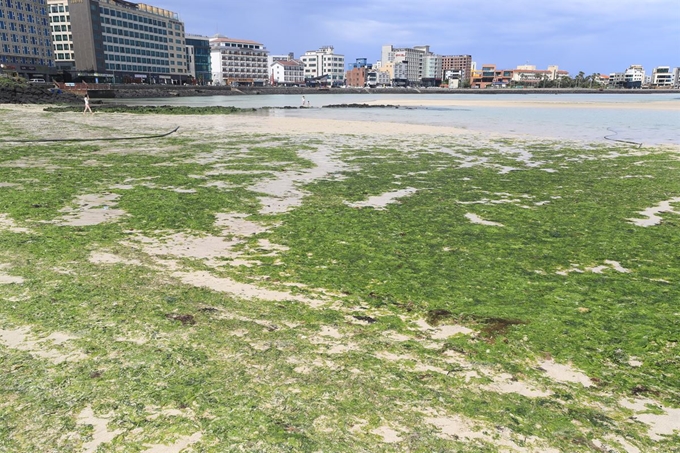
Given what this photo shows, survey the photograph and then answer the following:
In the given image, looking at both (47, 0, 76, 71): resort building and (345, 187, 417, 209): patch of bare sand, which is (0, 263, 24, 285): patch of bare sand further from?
(47, 0, 76, 71): resort building

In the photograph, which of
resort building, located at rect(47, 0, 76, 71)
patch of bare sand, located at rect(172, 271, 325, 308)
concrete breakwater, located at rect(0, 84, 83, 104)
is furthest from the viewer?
resort building, located at rect(47, 0, 76, 71)

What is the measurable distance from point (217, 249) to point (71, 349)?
302cm

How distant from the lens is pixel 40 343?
4.43 metres

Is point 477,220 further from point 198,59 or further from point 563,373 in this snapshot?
point 198,59

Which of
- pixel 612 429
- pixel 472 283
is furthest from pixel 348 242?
pixel 612 429

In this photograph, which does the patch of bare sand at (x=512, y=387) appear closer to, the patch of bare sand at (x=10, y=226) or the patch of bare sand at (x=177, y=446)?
the patch of bare sand at (x=177, y=446)

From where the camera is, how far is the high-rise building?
12781 cm

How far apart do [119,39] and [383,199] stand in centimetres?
14991

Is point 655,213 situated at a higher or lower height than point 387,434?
higher

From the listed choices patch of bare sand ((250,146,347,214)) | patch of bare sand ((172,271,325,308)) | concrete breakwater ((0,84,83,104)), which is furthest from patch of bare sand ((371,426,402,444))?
concrete breakwater ((0,84,83,104))

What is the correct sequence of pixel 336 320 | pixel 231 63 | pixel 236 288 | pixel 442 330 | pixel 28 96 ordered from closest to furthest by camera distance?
pixel 442 330, pixel 336 320, pixel 236 288, pixel 28 96, pixel 231 63

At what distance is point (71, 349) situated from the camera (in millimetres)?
4340

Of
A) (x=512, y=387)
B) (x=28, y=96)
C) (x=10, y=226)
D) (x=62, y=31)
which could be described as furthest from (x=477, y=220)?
(x=62, y=31)

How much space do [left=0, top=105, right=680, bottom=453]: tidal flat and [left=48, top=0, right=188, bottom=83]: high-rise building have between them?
139 m
